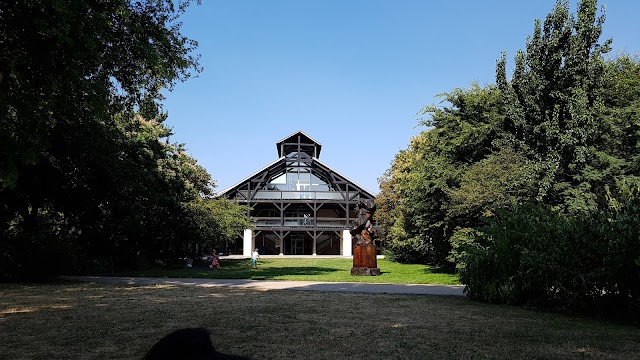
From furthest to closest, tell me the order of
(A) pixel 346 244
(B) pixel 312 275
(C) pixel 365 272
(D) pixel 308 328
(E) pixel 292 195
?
(A) pixel 346 244 → (E) pixel 292 195 → (B) pixel 312 275 → (C) pixel 365 272 → (D) pixel 308 328

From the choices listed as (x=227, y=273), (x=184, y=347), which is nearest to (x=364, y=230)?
(x=227, y=273)

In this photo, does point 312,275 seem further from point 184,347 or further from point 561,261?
point 184,347

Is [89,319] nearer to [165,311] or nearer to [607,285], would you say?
[165,311]

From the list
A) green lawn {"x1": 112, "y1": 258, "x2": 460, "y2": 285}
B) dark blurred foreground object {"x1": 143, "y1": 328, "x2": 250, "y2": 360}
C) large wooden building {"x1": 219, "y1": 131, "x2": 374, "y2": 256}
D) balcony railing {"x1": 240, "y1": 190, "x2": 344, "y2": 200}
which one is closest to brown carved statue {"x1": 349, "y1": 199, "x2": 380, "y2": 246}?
green lawn {"x1": 112, "y1": 258, "x2": 460, "y2": 285}

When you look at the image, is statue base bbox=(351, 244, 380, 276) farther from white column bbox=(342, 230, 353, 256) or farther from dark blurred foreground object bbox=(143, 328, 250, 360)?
white column bbox=(342, 230, 353, 256)

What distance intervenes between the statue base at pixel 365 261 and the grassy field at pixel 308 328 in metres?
8.13

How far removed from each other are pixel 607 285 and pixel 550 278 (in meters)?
1.14

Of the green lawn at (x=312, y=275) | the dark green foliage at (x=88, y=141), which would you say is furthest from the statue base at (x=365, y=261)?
the dark green foliage at (x=88, y=141)

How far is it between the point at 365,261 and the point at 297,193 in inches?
1086

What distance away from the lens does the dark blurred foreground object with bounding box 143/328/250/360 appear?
1102mm

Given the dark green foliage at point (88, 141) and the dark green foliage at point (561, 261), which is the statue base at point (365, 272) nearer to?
the dark green foliage at point (561, 261)

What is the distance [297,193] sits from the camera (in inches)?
1847

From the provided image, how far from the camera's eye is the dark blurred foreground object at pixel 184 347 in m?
1.10

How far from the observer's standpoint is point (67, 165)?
1720 centimetres
